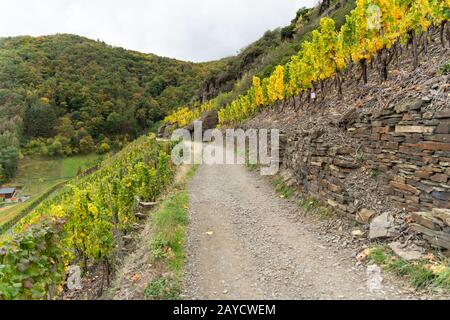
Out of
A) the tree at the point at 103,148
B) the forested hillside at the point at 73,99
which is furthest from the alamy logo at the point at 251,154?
the forested hillside at the point at 73,99

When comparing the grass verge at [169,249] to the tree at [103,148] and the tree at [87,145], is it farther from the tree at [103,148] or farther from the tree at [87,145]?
the tree at [87,145]

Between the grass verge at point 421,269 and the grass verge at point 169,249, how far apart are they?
3.37m

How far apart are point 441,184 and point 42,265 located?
627cm

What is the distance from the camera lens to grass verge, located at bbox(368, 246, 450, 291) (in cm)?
421

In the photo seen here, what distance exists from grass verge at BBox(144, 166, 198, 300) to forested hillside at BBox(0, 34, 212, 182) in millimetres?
76423

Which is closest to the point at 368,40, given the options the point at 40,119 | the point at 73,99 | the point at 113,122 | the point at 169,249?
the point at 169,249

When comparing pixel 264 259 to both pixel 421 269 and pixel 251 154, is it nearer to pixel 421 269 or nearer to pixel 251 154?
pixel 421 269

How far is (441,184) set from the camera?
16.9ft

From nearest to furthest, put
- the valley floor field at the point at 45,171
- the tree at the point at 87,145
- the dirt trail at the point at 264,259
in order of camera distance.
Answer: the dirt trail at the point at 264,259, the valley floor field at the point at 45,171, the tree at the point at 87,145

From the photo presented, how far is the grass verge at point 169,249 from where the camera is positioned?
16.3 ft

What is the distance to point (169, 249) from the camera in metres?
6.40

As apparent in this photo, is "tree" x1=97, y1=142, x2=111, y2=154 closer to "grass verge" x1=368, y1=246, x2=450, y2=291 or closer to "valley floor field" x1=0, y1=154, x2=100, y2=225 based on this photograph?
"valley floor field" x1=0, y1=154, x2=100, y2=225

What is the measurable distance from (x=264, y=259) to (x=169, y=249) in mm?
1912

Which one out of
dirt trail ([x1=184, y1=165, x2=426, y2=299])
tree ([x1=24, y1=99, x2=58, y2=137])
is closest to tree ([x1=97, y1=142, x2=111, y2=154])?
tree ([x1=24, y1=99, x2=58, y2=137])
